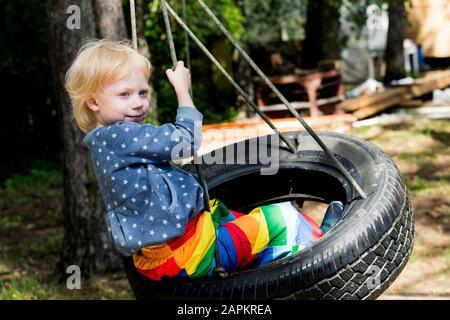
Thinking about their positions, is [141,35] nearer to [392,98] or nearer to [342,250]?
[342,250]

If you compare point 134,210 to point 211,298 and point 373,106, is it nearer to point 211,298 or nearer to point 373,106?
point 211,298

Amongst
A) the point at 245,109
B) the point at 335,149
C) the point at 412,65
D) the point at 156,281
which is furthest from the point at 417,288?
the point at 412,65

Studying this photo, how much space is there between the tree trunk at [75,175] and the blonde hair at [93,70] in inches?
83.9

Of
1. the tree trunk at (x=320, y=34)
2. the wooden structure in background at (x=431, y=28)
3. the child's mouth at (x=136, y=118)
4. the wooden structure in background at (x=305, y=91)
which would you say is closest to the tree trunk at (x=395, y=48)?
the tree trunk at (x=320, y=34)

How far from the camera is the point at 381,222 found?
2613 millimetres

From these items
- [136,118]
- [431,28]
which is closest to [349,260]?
[136,118]

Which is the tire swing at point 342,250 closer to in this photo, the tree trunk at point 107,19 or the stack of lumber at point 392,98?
the tree trunk at point 107,19

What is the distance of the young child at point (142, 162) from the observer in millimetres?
2473

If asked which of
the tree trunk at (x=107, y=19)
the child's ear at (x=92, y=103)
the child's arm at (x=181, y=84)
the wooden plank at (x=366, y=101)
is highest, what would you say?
the tree trunk at (x=107, y=19)

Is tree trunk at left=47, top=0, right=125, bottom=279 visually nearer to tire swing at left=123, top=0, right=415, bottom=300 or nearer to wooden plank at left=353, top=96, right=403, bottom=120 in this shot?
tire swing at left=123, top=0, right=415, bottom=300

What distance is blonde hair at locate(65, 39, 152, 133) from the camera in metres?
2.49

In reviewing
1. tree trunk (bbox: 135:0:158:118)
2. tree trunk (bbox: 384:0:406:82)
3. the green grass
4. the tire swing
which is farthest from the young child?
tree trunk (bbox: 384:0:406:82)

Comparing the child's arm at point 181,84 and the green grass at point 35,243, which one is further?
the green grass at point 35,243

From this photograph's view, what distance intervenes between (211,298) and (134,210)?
1.42ft
